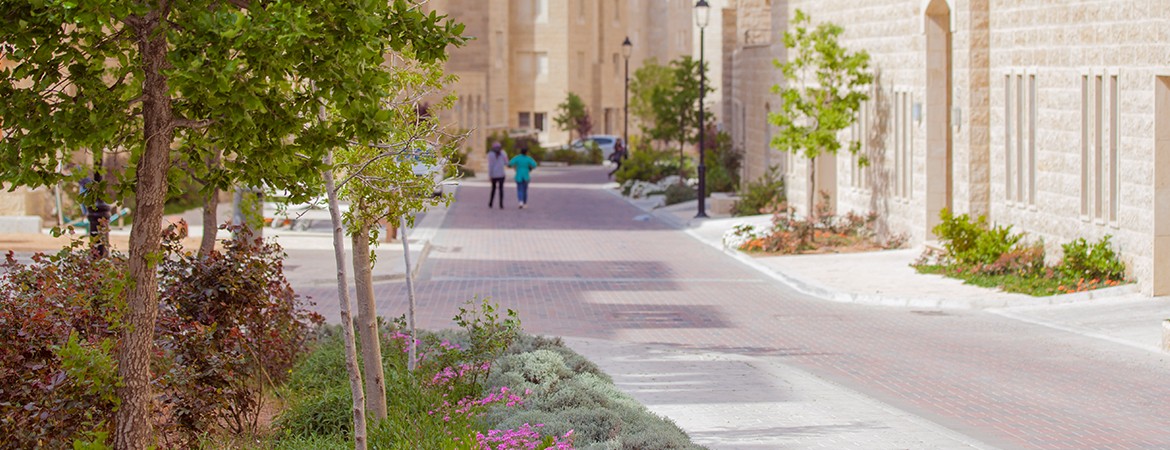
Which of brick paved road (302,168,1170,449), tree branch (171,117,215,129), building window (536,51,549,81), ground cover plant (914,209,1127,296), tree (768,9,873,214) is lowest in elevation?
brick paved road (302,168,1170,449)

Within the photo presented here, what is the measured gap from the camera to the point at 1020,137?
21.1 meters

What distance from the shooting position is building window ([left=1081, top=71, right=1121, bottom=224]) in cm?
1817

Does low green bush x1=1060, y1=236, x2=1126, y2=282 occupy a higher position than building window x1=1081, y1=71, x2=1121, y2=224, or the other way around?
building window x1=1081, y1=71, x2=1121, y2=224

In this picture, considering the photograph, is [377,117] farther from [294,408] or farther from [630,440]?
[294,408]

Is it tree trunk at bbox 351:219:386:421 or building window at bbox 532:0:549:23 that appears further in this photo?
building window at bbox 532:0:549:23

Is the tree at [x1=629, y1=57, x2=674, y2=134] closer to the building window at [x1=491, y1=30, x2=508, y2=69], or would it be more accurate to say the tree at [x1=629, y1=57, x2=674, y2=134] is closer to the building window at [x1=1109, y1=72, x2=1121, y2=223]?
the building window at [x1=491, y1=30, x2=508, y2=69]

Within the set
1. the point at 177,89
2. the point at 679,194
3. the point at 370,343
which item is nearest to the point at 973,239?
the point at 370,343

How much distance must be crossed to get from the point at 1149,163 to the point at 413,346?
9.74 meters

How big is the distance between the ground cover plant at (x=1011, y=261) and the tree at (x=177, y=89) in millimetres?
13539

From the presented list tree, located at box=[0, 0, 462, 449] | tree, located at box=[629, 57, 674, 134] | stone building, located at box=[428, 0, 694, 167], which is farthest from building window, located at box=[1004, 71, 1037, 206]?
tree, located at box=[629, 57, 674, 134]

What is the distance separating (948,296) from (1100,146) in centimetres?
256

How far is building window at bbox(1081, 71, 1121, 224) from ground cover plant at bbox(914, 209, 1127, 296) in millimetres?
446

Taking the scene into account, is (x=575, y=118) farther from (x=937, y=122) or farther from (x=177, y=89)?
(x=177, y=89)

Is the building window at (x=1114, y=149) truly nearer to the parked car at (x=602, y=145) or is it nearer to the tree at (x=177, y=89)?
the tree at (x=177, y=89)
